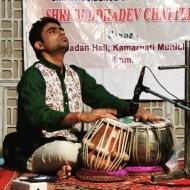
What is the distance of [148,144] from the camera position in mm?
4051

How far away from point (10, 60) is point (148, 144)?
1.81 meters

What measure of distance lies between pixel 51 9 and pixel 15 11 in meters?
0.34

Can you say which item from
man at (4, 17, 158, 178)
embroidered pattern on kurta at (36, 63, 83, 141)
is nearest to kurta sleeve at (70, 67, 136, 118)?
Result: man at (4, 17, 158, 178)

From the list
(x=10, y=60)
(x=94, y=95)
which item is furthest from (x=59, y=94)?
(x=10, y=60)

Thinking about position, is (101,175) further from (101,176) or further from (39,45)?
(39,45)

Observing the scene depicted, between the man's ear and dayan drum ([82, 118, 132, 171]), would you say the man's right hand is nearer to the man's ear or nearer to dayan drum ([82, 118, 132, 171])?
dayan drum ([82, 118, 132, 171])

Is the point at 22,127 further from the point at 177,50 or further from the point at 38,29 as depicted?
the point at 177,50

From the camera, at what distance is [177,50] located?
17.2ft

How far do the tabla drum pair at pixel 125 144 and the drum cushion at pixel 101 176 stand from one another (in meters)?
0.04

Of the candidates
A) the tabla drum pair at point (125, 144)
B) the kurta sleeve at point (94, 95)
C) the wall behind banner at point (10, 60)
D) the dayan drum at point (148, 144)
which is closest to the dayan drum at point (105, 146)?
the tabla drum pair at point (125, 144)

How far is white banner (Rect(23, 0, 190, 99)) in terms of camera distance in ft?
17.1

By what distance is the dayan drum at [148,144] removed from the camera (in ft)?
13.3

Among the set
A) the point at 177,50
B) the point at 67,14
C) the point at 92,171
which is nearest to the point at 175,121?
the point at 177,50

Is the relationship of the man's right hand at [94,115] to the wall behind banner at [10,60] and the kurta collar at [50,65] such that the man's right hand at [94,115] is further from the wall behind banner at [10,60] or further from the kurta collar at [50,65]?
the wall behind banner at [10,60]
